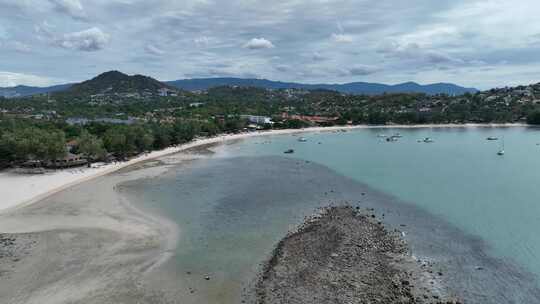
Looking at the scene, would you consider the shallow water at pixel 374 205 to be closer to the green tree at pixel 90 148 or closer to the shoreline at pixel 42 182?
the shoreline at pixel 42 182

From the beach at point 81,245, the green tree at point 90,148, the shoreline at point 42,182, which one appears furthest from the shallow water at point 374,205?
the green tree at point 90,148

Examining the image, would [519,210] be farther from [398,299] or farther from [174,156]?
[174,156]

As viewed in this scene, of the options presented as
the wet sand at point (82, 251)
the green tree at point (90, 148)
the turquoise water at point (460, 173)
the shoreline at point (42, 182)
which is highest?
the green tree at point (90, 148)

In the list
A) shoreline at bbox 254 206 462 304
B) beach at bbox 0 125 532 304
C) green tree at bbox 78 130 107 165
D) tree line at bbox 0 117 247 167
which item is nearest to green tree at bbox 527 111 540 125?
tree line at bbox 0 117 247 167

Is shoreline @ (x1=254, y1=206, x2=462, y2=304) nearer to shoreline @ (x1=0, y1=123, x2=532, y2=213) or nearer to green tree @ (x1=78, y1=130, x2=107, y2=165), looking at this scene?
shoreline @ (x1=0, y1=123, x2=532, y2=213)

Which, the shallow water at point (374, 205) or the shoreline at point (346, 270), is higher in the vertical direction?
the shoreline at point (346, 270)

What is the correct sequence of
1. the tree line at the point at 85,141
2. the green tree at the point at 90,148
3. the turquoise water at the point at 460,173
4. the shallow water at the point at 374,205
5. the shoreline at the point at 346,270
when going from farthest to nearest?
the green tree at the point at 90,148, the tree line at the point at 85,141, the turquoise water at the point at 460,173, the shallow water at the point at 374,205, the shoreline at the point at 346,270

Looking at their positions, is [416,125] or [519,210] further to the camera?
[416,125]

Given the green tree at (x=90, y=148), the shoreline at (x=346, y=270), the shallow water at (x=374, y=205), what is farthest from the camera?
the green tree at (x=90, y=148)

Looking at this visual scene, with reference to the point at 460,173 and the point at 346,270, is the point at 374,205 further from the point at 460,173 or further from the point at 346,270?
the point at 460,173

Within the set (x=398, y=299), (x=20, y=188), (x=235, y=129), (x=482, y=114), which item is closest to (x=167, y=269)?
(x=398, y=299)
